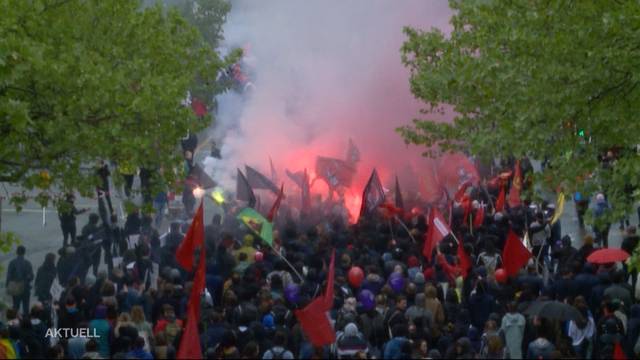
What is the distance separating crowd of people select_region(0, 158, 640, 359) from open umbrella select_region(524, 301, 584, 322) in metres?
0.19

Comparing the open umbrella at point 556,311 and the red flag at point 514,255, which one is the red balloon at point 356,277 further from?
the open umbrella at point 556,311

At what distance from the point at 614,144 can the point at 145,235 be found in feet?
27.3

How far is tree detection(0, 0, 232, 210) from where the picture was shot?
1233 centimetres

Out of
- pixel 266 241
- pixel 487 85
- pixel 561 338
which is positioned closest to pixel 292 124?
pixel 266 241

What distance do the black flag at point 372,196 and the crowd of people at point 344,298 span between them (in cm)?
21

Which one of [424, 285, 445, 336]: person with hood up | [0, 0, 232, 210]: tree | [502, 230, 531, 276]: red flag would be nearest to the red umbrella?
[502, 230, 531, 276]: red flag

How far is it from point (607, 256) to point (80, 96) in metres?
6.96

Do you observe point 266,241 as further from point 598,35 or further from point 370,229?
point 598,35

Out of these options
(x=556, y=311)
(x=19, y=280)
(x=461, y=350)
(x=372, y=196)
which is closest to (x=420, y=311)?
(x=556, y=311)

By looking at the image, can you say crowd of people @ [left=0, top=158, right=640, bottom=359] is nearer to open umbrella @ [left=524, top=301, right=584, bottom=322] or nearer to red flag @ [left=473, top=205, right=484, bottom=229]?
red flag @ [left=473, top=205, right=484, bottom=229]

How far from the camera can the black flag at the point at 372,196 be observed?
18.6 meters

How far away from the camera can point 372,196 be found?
19234 millimetres

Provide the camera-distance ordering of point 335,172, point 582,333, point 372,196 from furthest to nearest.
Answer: point 335,172 < point 372,196 < point 582,333

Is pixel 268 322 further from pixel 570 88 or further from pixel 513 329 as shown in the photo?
pixel 570 88
